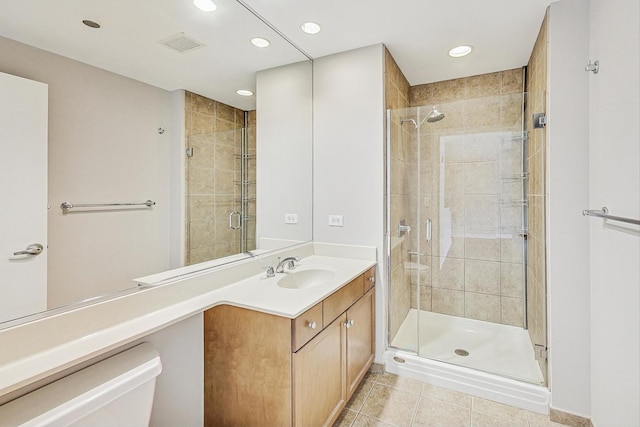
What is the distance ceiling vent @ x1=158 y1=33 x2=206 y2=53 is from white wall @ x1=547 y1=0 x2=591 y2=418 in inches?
80.1

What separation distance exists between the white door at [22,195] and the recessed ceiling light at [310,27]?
1515 millimetres

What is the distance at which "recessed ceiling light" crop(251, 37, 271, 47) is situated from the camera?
6.70 ft

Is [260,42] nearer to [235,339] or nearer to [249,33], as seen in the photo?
[249,33]

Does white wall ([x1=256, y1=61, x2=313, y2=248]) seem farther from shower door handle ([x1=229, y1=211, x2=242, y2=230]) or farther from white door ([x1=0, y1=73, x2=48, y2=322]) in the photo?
white door ([x1=0, y1=73, x2=48, y2=322])

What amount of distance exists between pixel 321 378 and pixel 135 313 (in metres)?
0.94

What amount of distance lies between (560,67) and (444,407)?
215 centimetres

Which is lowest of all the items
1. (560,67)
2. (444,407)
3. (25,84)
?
(444,407)

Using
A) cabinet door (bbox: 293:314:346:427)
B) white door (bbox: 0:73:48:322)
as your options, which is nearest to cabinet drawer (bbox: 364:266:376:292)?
cabinet door (bbox: 293:314:346:427)

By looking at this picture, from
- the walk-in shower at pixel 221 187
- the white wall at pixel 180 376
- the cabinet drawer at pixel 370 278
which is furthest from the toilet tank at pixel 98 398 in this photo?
the cabinet drawer at pixel 370 278

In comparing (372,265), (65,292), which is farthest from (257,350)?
(372,265)

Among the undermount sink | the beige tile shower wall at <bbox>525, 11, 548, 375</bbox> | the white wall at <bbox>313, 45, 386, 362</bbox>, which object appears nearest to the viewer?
the beige tile shower wall at <bbox>525, 11, 548, 375</bbox>

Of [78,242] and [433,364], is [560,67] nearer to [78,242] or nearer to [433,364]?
[433,364]

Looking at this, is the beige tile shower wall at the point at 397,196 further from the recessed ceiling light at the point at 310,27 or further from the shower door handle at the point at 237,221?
the shower door handle at the point at 237,221

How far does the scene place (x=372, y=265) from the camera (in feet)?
7.30
